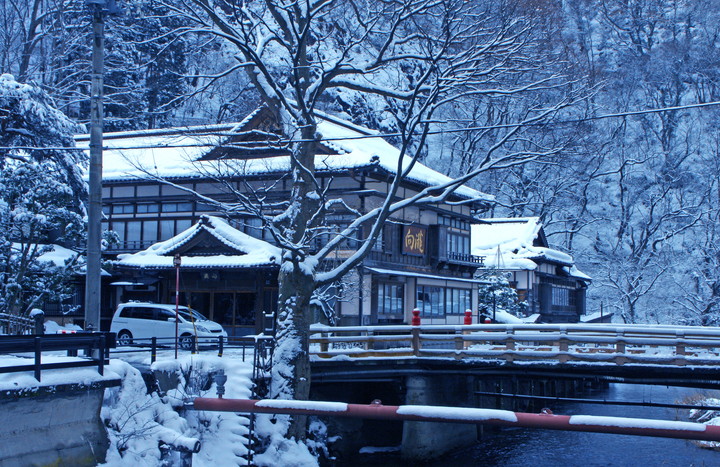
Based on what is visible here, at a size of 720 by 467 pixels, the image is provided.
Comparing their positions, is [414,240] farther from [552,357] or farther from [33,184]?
[33,184]

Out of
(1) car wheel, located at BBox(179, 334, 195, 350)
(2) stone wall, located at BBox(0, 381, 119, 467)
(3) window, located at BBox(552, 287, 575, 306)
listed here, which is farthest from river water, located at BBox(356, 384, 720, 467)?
(3) window, located at BBox(552, 287, 575, 306)

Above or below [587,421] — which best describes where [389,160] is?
above

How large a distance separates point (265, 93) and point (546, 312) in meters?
37.6

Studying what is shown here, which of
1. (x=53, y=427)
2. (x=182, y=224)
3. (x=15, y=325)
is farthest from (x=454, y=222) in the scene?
(x=53, y=427)

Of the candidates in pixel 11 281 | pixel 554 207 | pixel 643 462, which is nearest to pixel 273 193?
pixel 11 281

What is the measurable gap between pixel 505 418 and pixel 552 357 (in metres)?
13.3

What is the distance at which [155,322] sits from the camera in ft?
89.7

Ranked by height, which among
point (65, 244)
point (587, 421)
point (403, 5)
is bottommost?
point (587, 421)

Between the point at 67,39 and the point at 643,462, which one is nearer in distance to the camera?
the point at 643,462

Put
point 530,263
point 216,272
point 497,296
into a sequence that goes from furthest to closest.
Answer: point 530,263 < point 497,296 < point 216,272

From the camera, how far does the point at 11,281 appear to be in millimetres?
21766

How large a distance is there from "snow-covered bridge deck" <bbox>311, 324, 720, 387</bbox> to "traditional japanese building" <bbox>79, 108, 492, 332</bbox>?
289 inches

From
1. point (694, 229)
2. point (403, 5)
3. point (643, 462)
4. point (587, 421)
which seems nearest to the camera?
point (587, 421)

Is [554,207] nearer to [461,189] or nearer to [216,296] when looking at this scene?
[461,189]
